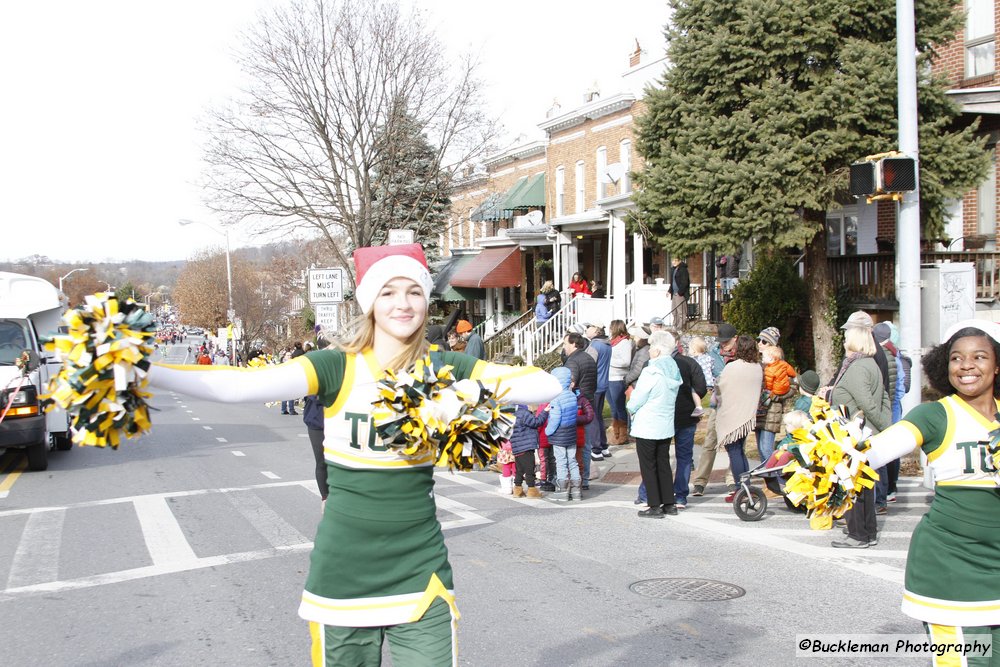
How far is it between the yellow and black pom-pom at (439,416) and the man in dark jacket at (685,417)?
6795mm

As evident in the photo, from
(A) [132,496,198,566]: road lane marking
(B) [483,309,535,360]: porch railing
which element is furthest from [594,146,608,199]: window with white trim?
(A) [132,496,198,566]: road lane marking

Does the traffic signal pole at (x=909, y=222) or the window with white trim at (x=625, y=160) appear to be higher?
the window with white trim at (x=625, y=160)

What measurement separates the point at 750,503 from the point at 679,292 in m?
11.7

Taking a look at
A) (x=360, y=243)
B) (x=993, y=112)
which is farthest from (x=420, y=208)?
(x=993, y=112)

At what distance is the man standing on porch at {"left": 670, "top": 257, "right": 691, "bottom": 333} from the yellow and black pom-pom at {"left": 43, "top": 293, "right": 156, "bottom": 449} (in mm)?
17673

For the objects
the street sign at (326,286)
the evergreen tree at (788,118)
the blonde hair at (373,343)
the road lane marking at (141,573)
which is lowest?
the road lane marking at (141,573)

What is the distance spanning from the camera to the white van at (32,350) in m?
12.9

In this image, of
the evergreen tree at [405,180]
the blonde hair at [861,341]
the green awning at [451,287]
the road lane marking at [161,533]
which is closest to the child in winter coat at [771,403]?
the blonde hair at [861,341]

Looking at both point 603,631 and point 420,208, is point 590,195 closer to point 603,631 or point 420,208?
point 420,208

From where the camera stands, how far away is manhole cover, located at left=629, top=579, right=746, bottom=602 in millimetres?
6691

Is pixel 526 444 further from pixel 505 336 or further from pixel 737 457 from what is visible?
pixel 505 336

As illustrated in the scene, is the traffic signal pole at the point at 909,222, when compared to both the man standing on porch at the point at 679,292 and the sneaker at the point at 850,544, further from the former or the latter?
the man standing on porch at the point at 679,292

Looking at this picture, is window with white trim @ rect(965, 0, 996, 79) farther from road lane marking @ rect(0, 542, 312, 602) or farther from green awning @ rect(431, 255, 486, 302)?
green awning @ rect(431, 255, 486, 302)

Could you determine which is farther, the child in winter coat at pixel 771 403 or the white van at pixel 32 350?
the white van at pixel 32 350
